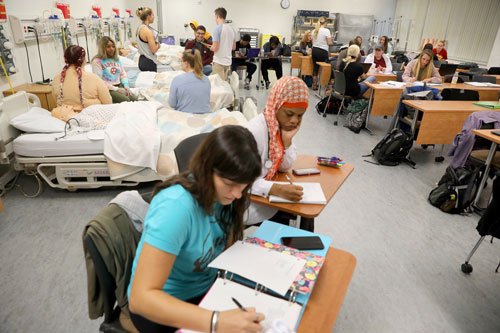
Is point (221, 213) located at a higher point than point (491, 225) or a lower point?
higher

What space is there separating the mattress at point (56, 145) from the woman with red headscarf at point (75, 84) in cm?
57

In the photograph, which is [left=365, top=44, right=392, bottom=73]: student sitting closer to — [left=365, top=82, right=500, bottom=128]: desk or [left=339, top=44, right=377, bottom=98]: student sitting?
[left=339, top=44, right=377, bottom=98]: student sitting

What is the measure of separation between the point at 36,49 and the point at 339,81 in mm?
4330

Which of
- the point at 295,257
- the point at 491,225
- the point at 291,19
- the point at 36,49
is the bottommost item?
the point at 491,225

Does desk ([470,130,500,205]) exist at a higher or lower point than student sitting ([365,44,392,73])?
lower

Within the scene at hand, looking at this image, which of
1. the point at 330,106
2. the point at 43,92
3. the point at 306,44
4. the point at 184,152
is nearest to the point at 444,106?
the point at 330,106

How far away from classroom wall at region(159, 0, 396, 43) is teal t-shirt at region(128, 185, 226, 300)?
1144 centimetres

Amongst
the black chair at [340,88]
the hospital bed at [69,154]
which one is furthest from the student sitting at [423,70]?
the hospital bed at [69,154]

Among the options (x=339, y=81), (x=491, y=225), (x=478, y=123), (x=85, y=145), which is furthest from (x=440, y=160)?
(x=85, y=145)

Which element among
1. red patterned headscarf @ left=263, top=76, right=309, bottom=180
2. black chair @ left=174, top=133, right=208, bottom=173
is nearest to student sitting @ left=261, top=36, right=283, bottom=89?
red patterned headscarf @ left=263, top=76, right=309, bottom=180

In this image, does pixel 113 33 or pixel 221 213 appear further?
pixel 113 33

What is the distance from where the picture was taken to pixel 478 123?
3148 millimetres

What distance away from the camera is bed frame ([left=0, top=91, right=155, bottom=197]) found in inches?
112

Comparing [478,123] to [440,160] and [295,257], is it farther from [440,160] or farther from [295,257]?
[295,257]
